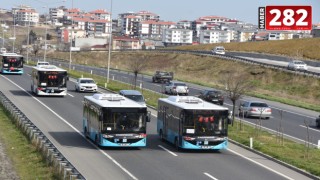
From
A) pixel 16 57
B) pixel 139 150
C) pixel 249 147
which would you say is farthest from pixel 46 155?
pixel 16 57

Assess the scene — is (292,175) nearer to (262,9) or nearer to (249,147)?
(249,147)

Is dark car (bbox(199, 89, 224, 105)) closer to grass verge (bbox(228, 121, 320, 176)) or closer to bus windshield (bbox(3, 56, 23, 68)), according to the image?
grass verge (bbox(228, 121, 320, 176))

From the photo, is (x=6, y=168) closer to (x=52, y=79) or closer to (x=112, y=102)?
(x=112, y=102)

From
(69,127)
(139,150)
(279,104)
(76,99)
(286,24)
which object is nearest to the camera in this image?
(139,150)

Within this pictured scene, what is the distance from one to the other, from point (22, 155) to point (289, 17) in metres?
22.6

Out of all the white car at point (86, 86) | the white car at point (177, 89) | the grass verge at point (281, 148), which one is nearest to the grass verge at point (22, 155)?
the grass verge at point (281, 148)

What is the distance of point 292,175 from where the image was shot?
27.1 meters

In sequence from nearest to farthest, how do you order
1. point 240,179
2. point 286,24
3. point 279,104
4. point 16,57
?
point 240,179, point 286,24, point 279,104, point 16,57

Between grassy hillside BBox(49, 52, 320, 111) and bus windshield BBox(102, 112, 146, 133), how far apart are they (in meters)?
33.8

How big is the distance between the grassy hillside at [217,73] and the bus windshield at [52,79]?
2128 cm

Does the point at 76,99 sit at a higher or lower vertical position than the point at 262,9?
lower

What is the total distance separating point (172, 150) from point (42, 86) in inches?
1102

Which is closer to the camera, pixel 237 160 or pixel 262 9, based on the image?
pixel 237 160

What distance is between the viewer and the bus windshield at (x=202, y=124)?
31.6 meters
